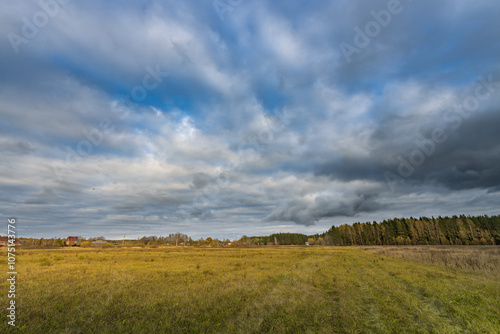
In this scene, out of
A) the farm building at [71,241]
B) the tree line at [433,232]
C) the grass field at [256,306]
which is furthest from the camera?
the farm building at [71,241]

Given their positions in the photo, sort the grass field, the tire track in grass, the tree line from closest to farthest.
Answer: the tire track in grass
the grass field
the tree line

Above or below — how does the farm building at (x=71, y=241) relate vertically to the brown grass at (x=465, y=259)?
above

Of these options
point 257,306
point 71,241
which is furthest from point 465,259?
point 71,241

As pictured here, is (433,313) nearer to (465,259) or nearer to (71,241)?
(465,259)

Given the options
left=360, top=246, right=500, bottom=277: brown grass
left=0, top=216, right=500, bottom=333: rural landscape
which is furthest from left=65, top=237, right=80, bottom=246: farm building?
left=360, top=246, right=500, bottom=277: brown grass

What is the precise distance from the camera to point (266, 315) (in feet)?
40.8

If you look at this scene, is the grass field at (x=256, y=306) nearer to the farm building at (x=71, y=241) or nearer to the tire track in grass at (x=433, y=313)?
the tire track in grass at (x=433, y=313)

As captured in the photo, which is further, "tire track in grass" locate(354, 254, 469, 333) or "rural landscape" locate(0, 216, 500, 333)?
"rural landscape" locate(0, 216, 500, 333)

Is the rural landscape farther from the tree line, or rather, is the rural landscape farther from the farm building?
the farm building

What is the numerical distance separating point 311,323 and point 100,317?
11.0 meters

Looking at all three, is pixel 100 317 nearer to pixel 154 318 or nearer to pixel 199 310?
pixel 154 318

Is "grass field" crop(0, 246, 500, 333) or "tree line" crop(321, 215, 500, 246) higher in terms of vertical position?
"tree line" crop(321, 215, 500, 246)

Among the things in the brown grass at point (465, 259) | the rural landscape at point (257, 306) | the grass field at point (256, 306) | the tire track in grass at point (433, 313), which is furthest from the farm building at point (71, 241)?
the tire track in grass at point (433, 313)

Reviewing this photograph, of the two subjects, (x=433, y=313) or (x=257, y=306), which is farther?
(x=257, y=306)
